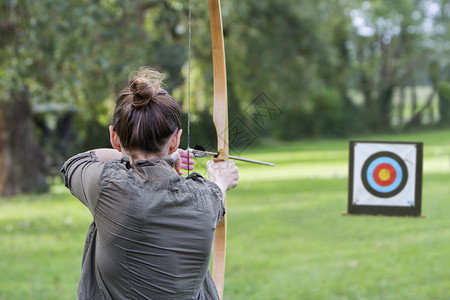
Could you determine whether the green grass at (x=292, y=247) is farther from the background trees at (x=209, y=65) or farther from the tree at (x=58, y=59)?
the background trees at (x=209, y=65)

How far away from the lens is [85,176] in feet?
3.57

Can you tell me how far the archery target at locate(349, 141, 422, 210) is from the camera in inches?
102

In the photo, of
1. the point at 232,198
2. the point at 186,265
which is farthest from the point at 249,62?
the point at 186,265

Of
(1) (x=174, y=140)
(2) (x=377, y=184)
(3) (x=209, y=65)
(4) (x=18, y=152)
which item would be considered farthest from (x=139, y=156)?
(3) (x=209, y=65)

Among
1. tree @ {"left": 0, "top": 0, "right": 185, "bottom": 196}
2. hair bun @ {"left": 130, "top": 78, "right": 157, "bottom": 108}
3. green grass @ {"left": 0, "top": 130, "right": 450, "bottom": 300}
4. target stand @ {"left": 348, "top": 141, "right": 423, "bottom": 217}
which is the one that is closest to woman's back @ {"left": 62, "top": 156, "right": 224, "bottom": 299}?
hair bun @ {"left": 130, "top": 78, "right": 157, "bottom": 108}

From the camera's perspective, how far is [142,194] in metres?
1.04

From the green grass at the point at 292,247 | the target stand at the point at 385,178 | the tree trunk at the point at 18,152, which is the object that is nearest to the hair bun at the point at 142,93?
the green grass at the point at 292,247

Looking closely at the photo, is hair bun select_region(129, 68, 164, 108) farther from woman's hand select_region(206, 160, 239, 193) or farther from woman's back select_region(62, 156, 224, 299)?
woman's hand select_region(206, 160, 239, 193)

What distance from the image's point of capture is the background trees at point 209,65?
5.05 meters

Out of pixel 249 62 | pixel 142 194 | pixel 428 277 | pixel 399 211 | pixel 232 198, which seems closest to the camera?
pixel 142 194

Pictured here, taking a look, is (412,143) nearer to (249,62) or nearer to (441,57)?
(249,62)

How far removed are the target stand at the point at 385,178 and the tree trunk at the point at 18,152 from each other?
584 cm

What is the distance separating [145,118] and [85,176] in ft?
0.54

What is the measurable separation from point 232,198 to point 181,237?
20.4 ft
